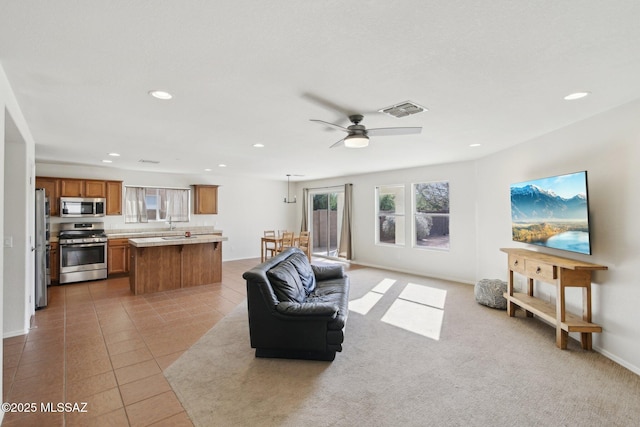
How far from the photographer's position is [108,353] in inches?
121

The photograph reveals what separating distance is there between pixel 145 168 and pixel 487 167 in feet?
23.3

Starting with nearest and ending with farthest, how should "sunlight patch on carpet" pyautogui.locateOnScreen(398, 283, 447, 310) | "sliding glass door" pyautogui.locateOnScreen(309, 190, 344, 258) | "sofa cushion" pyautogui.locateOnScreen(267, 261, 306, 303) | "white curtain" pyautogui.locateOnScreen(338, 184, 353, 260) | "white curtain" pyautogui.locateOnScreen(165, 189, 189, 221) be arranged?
A: "sofa cushion" pyautogui.locateOnScreen(267, 261, 306, 303) < "sunlight patch on carpet" pyautogui.locateOnScreen(398, 283, 447, 310) < "white curtain" pyautogui.locateOnScreen(165, 189, 189, 221) < "white curtain" pyautogui.locateOnScreen(338, 184, 353, 260) < "sliding glass door" pyautogui.locateOnScreen(309, 190, 344, 258)

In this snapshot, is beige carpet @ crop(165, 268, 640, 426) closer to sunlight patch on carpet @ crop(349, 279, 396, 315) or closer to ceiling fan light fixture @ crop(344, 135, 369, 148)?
sunlight patch on carpet @ crop(349, 279, 396, 315)

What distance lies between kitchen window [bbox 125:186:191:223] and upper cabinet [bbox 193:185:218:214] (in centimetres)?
23

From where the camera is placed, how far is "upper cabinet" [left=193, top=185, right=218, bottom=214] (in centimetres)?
799

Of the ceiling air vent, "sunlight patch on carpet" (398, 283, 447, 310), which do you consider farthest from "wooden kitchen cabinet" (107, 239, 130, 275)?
the ceiling air vent

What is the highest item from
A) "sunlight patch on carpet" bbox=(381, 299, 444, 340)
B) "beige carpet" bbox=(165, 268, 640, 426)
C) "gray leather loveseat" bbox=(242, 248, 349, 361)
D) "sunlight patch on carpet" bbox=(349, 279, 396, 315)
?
Result: "gray leather loveseat" bbox=(242, 248, 349, 361)

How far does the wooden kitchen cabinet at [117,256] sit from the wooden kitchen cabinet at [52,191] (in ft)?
3.85

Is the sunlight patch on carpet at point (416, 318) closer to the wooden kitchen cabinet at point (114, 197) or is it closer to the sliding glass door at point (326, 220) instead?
the sliding glass door at point (326, 220)

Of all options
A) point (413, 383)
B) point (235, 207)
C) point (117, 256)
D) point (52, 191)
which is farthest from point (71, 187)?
point (413, 383)

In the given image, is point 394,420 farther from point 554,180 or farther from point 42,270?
point 42,270

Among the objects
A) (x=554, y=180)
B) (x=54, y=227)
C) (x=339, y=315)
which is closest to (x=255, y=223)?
(x=54, y=227)

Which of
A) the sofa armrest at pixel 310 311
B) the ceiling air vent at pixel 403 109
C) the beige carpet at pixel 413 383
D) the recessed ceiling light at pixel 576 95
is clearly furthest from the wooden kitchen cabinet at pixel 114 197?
the recessed ceiling light at pixel 576 95

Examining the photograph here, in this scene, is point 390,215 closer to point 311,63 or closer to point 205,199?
point 205,199
